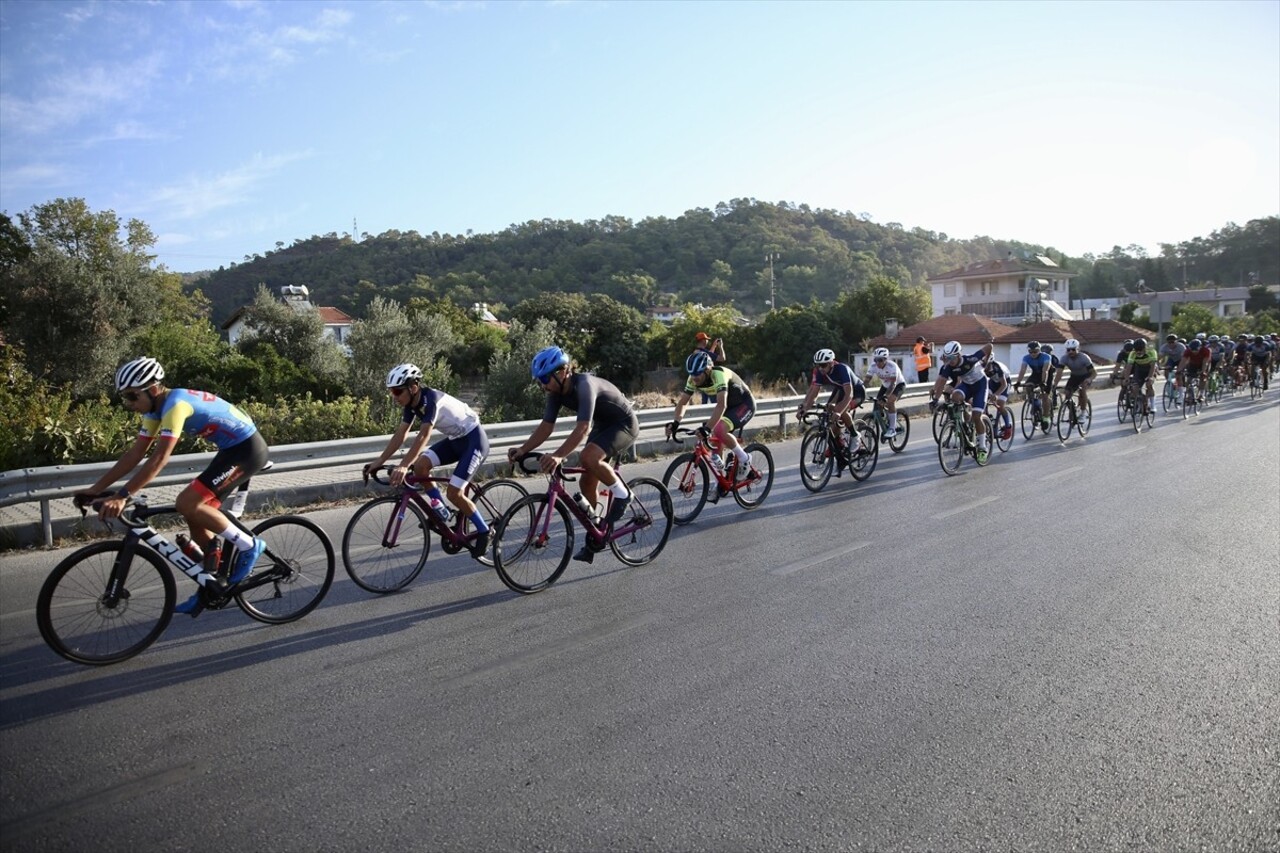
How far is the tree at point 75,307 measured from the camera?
1334 inches

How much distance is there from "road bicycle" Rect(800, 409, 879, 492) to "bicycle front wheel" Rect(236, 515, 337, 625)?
6.55 m

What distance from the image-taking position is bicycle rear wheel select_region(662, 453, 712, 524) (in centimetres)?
908

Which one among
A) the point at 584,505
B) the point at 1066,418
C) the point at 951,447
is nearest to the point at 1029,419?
the point at 1066,418

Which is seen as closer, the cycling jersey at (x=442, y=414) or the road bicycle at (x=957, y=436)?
the cycling jersey at (x=442, y=414)

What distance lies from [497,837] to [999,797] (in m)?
2.07

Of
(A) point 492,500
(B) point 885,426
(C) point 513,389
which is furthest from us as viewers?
(C) point 513,389

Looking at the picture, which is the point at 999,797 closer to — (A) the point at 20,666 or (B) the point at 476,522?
(B) the point at 476,522

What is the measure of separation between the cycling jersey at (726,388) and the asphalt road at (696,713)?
233 centimetres

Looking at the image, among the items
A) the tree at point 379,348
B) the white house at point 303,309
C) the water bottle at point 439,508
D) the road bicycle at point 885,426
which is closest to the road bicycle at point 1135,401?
the road bicycle at point 885,426

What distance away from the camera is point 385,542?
6594mm

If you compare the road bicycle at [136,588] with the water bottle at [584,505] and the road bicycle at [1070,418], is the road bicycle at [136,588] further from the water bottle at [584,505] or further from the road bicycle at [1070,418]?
the road bicycle at [1070,418]

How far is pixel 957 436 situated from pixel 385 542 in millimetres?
9323

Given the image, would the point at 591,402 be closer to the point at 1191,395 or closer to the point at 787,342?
the point at 1191,395

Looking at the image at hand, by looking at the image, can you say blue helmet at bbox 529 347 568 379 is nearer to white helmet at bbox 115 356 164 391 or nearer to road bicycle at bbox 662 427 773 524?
road bicycle at bbox 662 427 773 524
